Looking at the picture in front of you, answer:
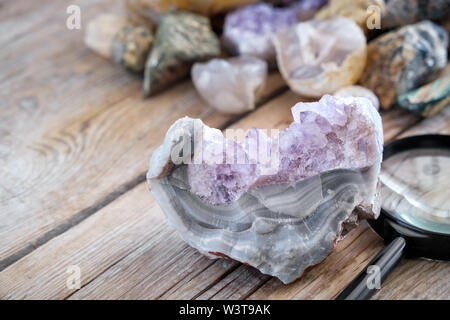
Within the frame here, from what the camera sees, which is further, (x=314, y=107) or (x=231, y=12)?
(x=231, y=12)

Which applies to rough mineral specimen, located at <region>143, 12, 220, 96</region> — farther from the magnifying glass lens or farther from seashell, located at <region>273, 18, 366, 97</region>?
the magnifying glass lens

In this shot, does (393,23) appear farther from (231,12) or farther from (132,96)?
(132,96)

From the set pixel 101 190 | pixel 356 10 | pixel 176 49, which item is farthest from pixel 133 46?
pixel 356 10

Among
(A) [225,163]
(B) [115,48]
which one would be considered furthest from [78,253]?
(B) [115,48]

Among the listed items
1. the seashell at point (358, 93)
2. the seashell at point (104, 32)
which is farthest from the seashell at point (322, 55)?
the seashell at point (104, 32)

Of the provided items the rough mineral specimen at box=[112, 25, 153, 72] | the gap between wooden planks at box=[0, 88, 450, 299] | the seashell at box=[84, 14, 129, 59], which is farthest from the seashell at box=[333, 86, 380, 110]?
the seashell at box=[84, 14, 129, 59]

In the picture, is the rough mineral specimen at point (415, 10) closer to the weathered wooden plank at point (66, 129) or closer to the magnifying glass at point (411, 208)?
the weathered wooden plank at point (66, 129)
